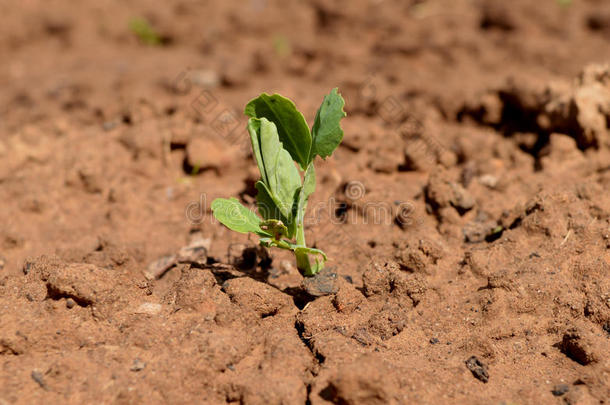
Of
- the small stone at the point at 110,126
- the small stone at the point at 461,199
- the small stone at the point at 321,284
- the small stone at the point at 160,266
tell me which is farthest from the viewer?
the small stone at the point at 110,126

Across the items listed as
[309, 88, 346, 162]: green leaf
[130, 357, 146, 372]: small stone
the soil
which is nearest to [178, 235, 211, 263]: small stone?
the soil

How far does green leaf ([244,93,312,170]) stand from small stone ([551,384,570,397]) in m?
1.12

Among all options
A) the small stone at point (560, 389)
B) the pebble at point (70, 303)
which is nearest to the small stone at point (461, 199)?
the small stone at point (560, 389)

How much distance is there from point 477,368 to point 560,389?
240 mm

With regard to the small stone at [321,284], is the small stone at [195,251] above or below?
below

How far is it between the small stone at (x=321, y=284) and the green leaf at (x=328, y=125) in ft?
1.51

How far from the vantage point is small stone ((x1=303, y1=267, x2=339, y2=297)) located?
1.84 metres

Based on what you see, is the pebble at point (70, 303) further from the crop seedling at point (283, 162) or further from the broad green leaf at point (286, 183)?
the broad green leaf at point (286, 183)

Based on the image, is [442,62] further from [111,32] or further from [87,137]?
[111,32]

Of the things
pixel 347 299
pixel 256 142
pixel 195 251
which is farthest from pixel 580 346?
pixel 195 251

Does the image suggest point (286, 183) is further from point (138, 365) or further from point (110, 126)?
point (110, 126)

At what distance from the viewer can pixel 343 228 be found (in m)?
2.29

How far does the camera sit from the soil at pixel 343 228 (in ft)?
5.13

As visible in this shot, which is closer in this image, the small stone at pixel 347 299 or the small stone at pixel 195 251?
the small stone at pixel 347 299
